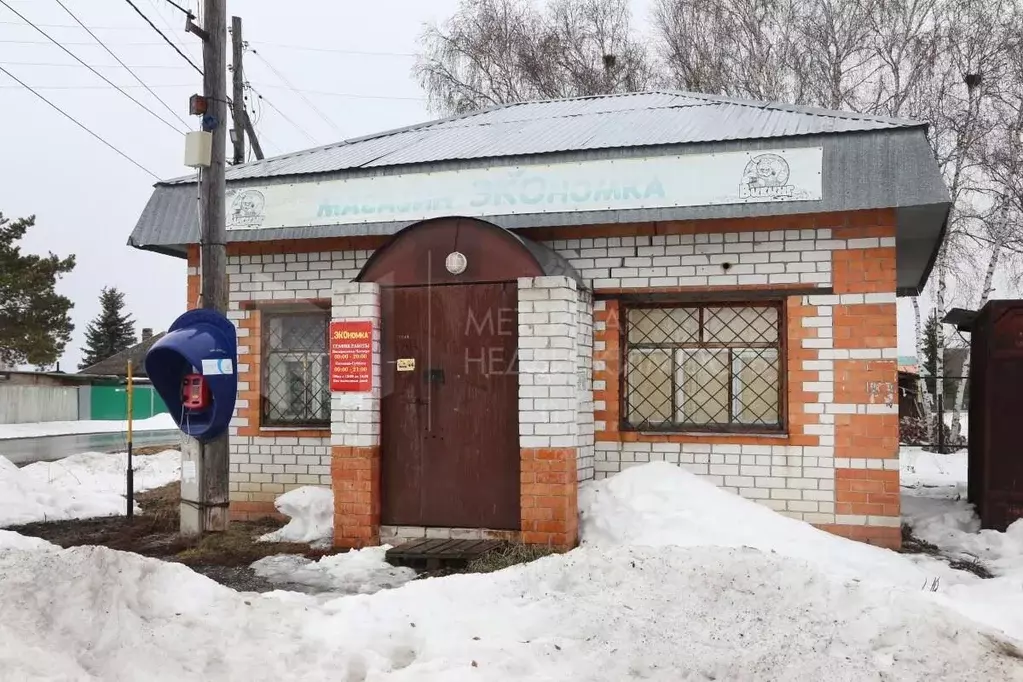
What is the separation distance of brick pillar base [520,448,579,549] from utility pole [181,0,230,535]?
9.46ft

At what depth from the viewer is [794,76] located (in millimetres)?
21672

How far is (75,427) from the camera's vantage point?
32.8 metres

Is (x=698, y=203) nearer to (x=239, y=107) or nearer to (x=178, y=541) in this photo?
(x=178, y=541)

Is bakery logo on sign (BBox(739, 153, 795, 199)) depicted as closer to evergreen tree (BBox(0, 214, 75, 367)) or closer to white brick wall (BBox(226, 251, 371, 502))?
white brick wall (BBox(226, 251, 371, 502))

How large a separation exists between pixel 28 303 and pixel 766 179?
34.8 metres

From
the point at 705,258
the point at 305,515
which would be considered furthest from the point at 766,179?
the point at 305,515

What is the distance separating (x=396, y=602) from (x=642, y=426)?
3.66 meters

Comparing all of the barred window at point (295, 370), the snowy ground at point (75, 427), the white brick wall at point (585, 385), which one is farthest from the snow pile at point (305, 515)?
the snowy ground at point (75, 427)

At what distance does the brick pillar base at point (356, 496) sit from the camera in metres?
7.73

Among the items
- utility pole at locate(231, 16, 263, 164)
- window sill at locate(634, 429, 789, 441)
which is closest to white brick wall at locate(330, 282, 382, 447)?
window sill at locate(634, 429, 789, 441)

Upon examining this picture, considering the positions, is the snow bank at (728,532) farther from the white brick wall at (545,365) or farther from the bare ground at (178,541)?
the bare ground at (178,541)

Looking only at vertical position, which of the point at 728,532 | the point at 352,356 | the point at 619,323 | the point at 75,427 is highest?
the point at 619,323

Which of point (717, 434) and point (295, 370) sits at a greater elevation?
point (295, 370)

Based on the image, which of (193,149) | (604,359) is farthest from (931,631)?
(193,149)
